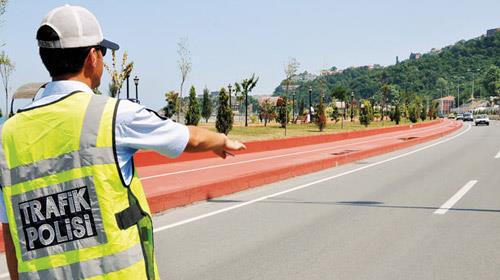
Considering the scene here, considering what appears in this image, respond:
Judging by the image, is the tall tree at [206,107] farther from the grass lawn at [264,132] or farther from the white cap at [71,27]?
the white cap at [71,27]

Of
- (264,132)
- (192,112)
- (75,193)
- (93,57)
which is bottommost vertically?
(264,132)

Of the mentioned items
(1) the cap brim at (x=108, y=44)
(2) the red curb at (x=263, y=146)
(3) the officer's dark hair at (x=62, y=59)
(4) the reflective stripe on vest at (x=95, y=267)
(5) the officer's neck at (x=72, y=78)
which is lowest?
(2) the red curb at (x=263, y=146)

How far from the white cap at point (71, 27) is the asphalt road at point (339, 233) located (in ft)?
13.2

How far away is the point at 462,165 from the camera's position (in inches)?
730

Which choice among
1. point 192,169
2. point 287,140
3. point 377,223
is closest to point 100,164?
point 377,223

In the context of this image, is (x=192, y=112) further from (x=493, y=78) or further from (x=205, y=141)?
(x=493, y=78)

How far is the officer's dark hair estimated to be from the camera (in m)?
1.98

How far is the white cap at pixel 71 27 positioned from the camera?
6.37 ft

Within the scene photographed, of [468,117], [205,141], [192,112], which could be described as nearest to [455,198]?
[205,141]

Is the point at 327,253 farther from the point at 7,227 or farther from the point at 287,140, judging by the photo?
the point at 287,140

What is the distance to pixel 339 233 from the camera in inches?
308

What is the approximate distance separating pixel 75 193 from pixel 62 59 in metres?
0.44

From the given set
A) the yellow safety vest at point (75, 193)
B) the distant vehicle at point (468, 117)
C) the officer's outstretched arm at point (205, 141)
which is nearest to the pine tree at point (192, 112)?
the officer's outstretched arm at point (205, 141)

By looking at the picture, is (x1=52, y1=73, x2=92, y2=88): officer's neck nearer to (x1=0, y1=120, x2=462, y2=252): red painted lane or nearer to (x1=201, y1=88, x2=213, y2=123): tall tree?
(x1=0, y1=120, x2=462, y2=252): red painted lane
